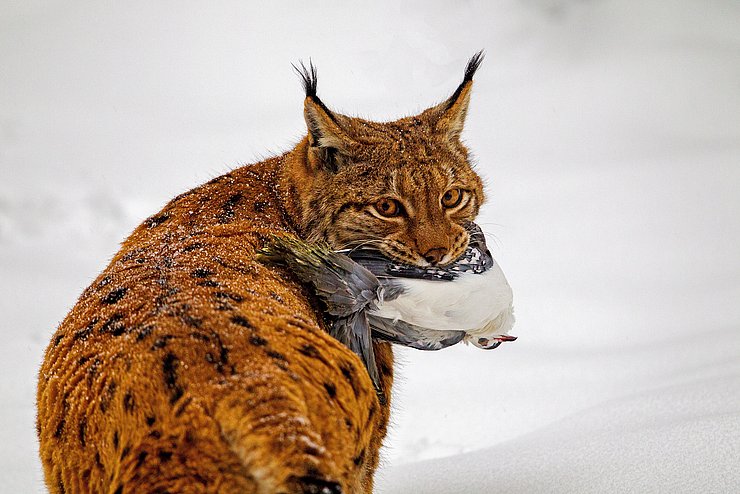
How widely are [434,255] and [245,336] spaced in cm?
107

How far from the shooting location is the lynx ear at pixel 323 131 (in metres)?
2.91

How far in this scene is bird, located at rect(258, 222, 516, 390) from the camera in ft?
8.20

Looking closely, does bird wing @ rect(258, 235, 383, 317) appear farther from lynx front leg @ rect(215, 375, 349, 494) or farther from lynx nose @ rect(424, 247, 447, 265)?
lynx front leg @ rect(215, 375, 349, 494)

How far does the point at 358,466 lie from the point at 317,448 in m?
0.44

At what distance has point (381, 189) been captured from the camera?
112 inches

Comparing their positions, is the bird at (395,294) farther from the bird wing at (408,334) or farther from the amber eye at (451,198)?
the amber eye at (451,198)

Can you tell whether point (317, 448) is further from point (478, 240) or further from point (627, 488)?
point (627, 488)

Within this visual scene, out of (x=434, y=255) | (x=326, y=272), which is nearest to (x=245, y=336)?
(x=326, y=272)

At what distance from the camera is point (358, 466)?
6.63ft

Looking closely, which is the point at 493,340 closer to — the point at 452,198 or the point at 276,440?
the point at 452,198

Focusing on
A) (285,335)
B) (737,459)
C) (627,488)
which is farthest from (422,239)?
(737,459)

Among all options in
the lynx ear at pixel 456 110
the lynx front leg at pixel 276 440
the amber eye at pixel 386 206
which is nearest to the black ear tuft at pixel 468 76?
the lynx ear at pixel 456 110

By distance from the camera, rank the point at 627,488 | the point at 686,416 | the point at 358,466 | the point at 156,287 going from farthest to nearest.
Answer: the point at 686,416 → the point at 627,488 → the point at 156,287 → the point at 358,466

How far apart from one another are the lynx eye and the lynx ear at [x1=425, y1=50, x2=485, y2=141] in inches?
11.5
